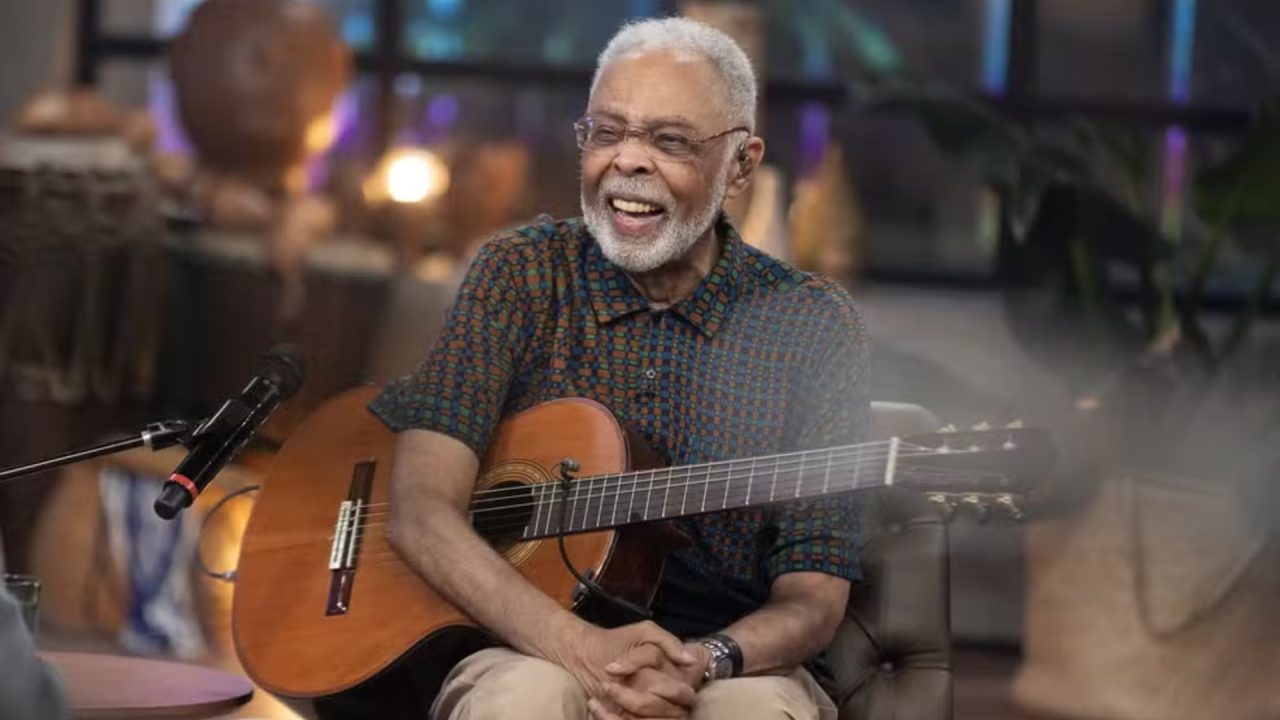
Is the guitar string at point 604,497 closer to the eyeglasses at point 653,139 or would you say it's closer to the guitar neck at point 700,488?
the guitar neck at point 700,488

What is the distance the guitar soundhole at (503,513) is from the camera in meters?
2.87

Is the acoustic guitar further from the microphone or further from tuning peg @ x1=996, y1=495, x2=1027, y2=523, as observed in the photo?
the microphone

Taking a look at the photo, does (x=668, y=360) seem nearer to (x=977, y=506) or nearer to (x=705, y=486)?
(x=705, y=486)

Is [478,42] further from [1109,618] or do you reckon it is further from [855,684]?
[855,684]

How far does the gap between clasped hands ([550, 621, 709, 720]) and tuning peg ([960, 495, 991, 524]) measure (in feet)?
1.26

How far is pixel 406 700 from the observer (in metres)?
2.91

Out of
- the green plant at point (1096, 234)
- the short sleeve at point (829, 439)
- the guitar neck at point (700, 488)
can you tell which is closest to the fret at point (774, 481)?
the guitar neck at point (700, 488)

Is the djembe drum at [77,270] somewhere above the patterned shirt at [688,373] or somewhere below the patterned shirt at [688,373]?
below

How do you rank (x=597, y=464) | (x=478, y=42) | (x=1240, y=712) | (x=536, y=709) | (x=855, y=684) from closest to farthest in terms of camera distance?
(x=536, y=709) < (x=597, y=464) < (x=855, y=684) < (x=1240, y=712) < (x=478, y=42)

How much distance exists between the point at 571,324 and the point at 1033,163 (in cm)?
262

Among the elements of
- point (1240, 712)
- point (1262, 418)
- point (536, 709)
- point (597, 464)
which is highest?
point (597, 464)

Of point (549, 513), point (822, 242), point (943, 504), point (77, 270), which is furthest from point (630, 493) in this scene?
point (822, 242)

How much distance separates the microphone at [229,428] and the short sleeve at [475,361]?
18 centimetres

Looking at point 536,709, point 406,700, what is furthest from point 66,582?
Result: point 536,709
